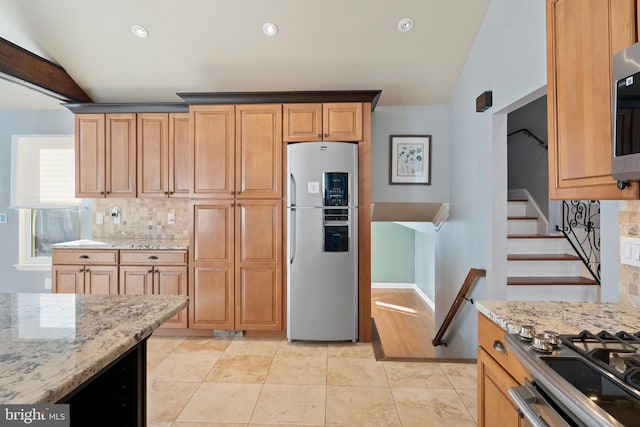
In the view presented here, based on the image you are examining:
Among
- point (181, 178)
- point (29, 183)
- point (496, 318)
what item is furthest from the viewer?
point (29, 183)

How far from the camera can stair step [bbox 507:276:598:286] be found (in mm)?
2799

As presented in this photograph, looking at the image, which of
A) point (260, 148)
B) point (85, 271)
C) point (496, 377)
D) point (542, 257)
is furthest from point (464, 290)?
point (85, 271)

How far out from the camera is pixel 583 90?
1218 millimetres

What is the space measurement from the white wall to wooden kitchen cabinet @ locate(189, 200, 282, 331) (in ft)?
6.05

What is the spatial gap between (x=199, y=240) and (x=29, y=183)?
8.63 ft

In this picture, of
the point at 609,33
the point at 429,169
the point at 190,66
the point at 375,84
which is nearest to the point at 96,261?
the point at 190,66

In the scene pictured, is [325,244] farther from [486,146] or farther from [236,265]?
[486,146]

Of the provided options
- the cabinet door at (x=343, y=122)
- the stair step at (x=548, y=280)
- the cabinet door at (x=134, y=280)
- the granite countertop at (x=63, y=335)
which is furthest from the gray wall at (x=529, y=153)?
the cabinet door at (x=134, y=280)

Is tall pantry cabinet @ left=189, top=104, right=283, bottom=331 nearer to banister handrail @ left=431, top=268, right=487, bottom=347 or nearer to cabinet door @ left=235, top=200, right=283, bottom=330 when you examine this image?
cabinet door @ left=235, top=200, right=283, bottom=330

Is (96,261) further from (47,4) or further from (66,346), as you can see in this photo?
→ (66,346)

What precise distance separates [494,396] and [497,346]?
213mm

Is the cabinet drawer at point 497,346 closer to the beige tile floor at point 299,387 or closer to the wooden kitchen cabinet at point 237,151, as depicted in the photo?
the beige tile floor at point 299,387

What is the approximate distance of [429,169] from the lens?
3721 millimetres

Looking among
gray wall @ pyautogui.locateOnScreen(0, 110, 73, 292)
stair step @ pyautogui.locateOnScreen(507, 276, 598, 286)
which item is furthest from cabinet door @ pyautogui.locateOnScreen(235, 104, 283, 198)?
gray wall @ pyautogui.locateOnScreen(0, 110, 73, 292)
